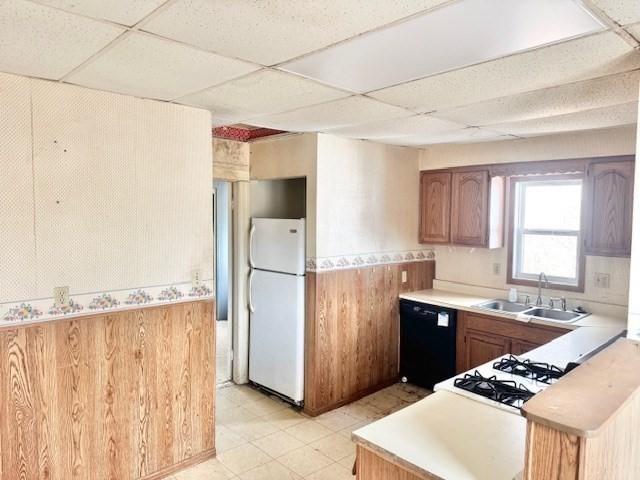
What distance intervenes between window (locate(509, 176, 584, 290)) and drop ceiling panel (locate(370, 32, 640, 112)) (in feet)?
6.01

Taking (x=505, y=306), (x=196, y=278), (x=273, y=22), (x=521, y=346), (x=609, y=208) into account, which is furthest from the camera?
(x=505, y=306)

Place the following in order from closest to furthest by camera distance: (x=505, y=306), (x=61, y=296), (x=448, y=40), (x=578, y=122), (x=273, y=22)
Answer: (x=273, y=22), (x=448, y=40), (x=61, y=296), (x=578, y=122), (x=505, y=306)

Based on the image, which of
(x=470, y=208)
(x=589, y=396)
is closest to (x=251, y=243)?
(x=470, y=208)

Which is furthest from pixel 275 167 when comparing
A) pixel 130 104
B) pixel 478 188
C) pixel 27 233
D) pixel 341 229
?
pixel 27 233

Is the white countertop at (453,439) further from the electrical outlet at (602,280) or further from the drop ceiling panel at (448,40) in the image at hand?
the electrical outlet at (602,280)

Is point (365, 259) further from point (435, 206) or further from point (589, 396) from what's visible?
point (589, 396)

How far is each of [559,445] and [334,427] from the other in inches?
105

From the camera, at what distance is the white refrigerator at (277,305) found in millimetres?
3863

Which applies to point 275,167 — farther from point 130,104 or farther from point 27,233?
point 27,233

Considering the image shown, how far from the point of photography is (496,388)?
2.10 meters

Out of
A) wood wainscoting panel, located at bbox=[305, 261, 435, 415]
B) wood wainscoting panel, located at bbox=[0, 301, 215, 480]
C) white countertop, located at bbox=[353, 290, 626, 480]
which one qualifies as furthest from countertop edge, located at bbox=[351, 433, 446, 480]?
wood wainscoting panel, located at bbox=[305, 261, 435, 415]

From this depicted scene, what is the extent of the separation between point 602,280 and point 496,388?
215cm

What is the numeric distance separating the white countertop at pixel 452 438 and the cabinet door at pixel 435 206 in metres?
2.61

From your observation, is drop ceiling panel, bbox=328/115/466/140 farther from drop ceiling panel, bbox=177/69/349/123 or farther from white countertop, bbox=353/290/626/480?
white countertop, bbox=353/290/626/480
